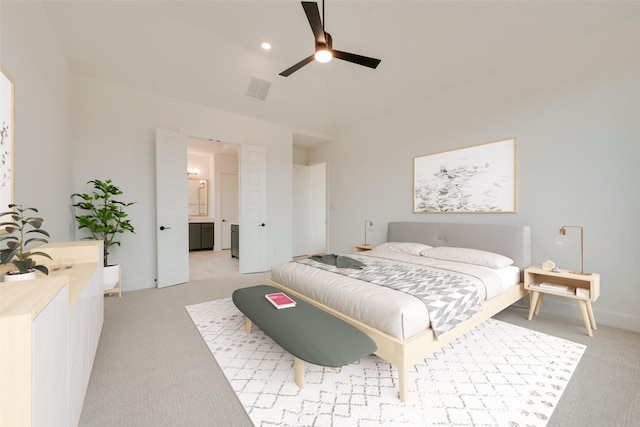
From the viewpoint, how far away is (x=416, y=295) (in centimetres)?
195

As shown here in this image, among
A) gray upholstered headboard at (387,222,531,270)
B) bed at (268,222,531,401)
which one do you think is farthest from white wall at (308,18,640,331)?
bed at (268,222,531,401)

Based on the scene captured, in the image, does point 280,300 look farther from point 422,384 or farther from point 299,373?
point 422,384

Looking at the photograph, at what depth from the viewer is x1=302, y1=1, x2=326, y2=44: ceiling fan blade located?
1.92 meters

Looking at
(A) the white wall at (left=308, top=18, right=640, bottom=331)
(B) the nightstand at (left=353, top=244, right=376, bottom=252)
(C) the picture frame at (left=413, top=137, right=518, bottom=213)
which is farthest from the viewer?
(B) the nightstand at (left=353, top=244, right=376, bottom=252)

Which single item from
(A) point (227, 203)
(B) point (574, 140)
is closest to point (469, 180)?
(B) point (574, 140)

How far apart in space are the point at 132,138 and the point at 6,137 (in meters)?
2.56

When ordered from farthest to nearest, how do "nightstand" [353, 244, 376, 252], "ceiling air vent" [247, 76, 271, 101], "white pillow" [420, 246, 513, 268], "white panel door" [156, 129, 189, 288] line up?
"nightstand" [353, 244, 376, 252], "ceiling air vent" [247, 76, 271, 101], "white panel door" [156, 129, 189, 288], "white pillow" [420, 246, 513, 268]

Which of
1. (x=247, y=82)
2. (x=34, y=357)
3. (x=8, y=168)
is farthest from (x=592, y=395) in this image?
(x=247, y=82)

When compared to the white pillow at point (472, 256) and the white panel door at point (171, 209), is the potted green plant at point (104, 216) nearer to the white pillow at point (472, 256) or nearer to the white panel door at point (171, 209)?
the white panel door at point (171, 209)

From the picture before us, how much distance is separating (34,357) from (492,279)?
305 cm

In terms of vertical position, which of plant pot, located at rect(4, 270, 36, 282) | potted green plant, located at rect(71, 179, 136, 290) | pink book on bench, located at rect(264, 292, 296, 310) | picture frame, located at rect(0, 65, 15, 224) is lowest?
pink book on bench, located at rect(264, 292, 296, 310)

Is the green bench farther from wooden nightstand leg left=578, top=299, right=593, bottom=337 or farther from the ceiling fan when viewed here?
wooden nightstand leg left=578, top=299, right=593, bottom=337

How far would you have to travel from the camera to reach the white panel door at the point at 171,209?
4004 millimetres

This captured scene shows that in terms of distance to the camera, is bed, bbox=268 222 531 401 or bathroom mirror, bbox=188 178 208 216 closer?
bed, bbox=268 222 531 401
